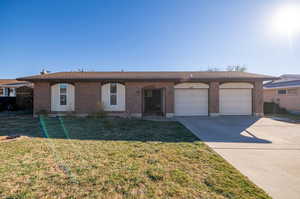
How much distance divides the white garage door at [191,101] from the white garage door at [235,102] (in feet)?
4.71

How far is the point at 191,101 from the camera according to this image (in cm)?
1114

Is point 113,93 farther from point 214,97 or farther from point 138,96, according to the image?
point 214,97

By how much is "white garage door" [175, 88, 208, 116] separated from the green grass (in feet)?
20.3

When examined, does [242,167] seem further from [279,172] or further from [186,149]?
[186,149]

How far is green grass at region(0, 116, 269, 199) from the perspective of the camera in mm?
2453

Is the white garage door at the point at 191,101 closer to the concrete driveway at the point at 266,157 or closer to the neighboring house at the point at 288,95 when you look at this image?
the concrete driveway at the point at 266,157

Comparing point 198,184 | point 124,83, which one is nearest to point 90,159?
point 198,184

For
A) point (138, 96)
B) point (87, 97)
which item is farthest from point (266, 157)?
point (87, 97)

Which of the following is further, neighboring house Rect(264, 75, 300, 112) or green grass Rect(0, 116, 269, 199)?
neighboring house Rect(264, 75, 300, 112)

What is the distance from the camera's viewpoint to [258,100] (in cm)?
1084

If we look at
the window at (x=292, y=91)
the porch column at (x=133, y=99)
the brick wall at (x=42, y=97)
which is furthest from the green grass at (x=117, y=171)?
the window at (x=292, y=91)

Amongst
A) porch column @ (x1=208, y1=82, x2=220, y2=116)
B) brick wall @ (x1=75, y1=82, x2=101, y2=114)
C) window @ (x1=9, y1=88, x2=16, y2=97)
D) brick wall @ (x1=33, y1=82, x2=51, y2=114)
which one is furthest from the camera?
window @ (x1=9, y1=88, x2=16, y2=97)

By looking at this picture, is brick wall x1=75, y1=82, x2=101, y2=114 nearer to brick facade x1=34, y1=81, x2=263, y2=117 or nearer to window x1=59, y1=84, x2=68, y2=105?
brick facade x1=34, y1=81, x2=263, y2=117

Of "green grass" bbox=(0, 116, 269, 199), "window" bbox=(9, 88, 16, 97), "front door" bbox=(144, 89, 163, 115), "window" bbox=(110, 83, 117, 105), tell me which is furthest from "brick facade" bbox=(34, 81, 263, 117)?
"window" bbox=(9, 88, 16, 97)
